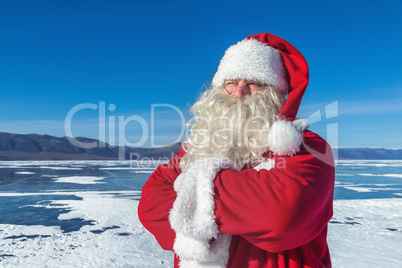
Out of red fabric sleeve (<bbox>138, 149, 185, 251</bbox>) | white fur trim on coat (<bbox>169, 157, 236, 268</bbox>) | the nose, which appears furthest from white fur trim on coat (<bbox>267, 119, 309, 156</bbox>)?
red fabric sleeve (<bbox>138, 149, 185, 251</bbox>)

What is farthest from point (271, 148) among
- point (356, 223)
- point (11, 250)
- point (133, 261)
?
point (356, 223)

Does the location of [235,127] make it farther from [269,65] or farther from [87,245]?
[87,245]

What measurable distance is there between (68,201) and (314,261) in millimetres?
8454

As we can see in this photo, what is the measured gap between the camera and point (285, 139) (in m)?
1.01

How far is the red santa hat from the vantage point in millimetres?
1284

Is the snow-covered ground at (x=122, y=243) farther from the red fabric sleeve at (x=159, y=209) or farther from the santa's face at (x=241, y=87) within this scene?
the santa's face at (x=241, y=87)

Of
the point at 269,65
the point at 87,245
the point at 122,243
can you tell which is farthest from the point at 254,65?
the point at 87,245

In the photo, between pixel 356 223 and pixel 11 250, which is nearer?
pixel 11 250

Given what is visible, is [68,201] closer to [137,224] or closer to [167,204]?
[137,224]

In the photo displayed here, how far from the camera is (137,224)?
588 centimetres

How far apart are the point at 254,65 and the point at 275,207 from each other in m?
0.76

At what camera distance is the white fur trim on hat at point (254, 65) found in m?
1.37

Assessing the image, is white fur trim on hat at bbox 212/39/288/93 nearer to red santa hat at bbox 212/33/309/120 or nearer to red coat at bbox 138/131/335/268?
red santa hat at bbox 212/33/309/120

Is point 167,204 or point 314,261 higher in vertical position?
point 167,204
